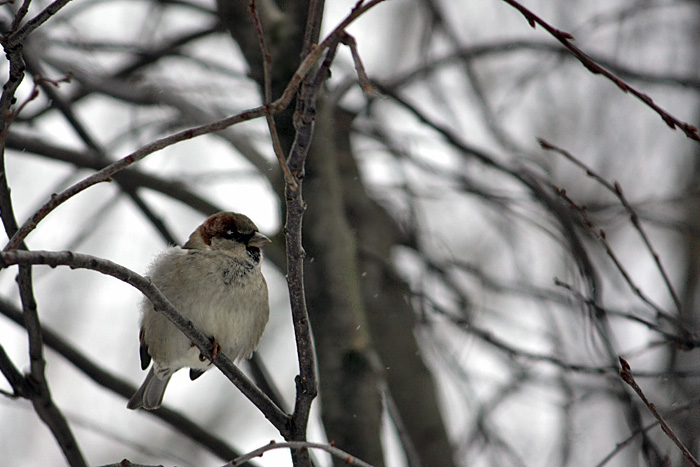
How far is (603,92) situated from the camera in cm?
754

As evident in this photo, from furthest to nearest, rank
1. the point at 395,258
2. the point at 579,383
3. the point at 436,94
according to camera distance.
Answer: the point at 395,258, the point at 436,94, the point at 579,383

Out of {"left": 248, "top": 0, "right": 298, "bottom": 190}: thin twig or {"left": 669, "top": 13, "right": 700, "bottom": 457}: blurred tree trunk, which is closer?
{"left": 248, "top": 0, "right": 298, "bottom": 190}: thin twig

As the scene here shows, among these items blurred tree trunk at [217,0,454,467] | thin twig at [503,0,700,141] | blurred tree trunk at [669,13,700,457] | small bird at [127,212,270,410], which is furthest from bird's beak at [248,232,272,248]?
blurred tree trunk at [669,13,700,457]

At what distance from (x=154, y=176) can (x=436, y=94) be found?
2031mm

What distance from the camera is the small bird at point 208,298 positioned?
10.5 ft

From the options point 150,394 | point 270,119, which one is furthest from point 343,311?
point 270,119

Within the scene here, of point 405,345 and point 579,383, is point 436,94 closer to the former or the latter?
point 405,345

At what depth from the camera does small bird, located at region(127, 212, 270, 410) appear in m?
3.21

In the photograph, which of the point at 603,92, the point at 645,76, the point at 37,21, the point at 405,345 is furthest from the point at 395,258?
the point at 37,21

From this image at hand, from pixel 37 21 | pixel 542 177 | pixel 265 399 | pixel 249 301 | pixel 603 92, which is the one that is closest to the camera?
pixel 37 21

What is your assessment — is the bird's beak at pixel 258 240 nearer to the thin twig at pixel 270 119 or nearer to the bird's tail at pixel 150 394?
the bird's tail at pixel 150 394

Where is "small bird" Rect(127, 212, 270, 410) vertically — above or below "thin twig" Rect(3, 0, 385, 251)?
above

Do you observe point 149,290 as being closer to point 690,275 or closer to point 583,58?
point 583,58

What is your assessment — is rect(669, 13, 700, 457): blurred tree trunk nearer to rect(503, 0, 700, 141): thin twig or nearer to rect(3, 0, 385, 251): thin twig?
rect(503, 0, 700, 141): thin twig
